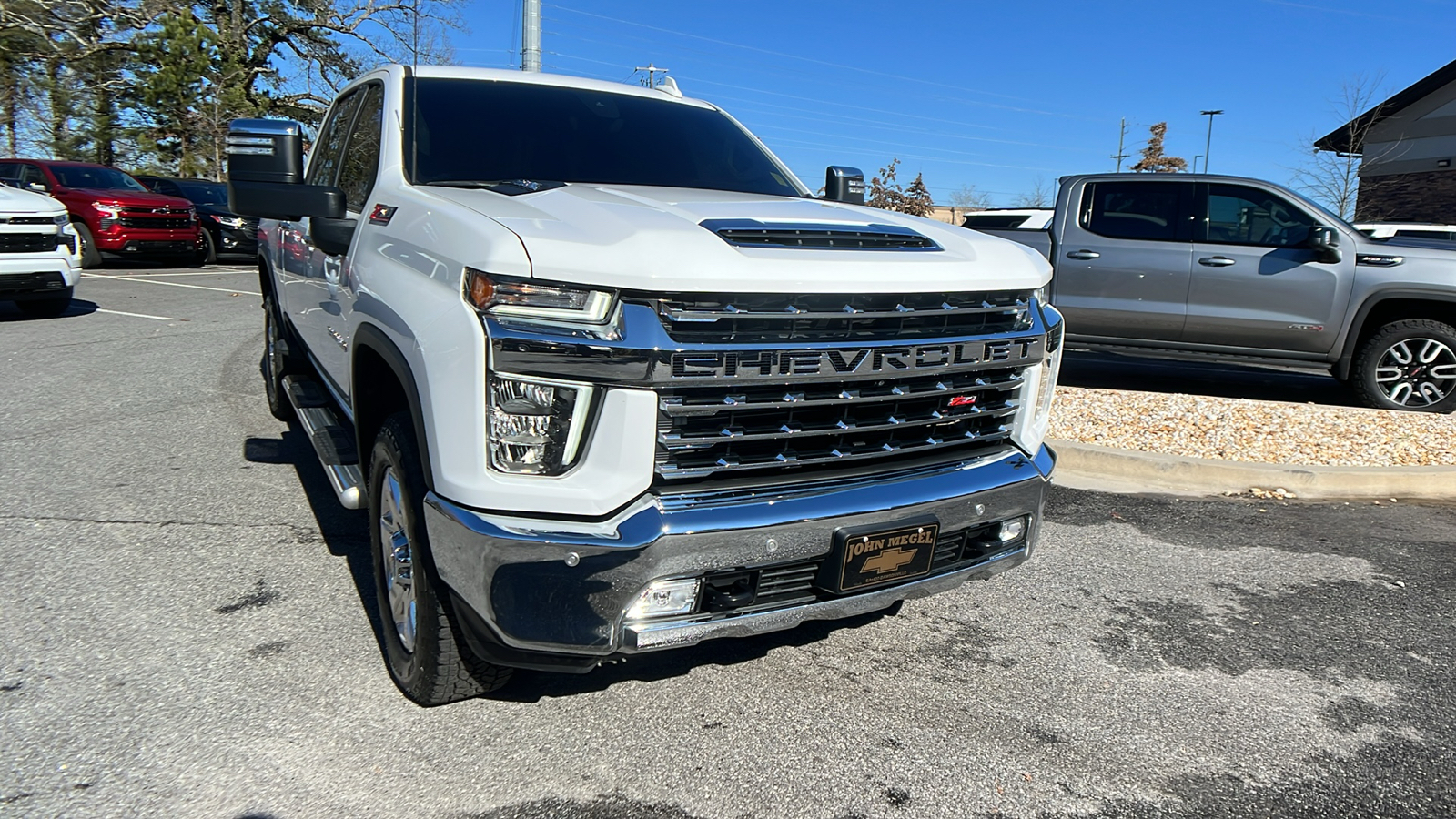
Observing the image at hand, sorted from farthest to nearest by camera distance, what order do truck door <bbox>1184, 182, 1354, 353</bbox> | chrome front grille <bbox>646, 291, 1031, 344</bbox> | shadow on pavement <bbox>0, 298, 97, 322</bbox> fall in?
shadow on pavement <bbox>0, 298, 97, 322</bbox>
truck door <bbox>1184, 182, 1354, 353</bbox>
chrome front grille <bbox>646, 291, 1031, 344</bbox>

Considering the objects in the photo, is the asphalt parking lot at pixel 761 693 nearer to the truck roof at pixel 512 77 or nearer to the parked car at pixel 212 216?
the truck roof at pixel 512 77

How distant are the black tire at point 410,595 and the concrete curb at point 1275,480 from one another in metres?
4.22

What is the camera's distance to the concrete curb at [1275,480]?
19.9 feet

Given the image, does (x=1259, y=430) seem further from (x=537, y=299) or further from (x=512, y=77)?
(x=537, y=299)

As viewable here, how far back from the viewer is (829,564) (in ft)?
8.93

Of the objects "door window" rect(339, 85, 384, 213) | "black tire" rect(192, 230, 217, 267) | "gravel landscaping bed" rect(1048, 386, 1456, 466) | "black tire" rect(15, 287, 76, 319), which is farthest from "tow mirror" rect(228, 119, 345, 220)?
"black tire" rect(192, 230, 217, 267)

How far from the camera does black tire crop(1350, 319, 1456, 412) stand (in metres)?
7.96

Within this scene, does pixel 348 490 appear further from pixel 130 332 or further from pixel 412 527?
pixel 130 332

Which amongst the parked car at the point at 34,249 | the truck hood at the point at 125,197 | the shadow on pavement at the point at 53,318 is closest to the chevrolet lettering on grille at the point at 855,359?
the parked car at the point at 34,249

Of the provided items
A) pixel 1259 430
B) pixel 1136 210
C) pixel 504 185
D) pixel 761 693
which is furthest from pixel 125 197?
pixel 761 693

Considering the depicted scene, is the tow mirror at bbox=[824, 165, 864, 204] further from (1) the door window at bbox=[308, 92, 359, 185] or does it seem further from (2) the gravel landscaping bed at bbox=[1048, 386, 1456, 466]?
(2) the gravel landscaping bed at bbox=[1048, 386, 1456, 466]

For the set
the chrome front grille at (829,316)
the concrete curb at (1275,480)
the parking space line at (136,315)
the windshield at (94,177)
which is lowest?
the concrete curb at (1275,480)

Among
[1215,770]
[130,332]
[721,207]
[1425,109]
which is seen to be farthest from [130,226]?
[1425,109]

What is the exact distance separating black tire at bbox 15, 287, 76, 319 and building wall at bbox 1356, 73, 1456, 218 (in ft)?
91.8
